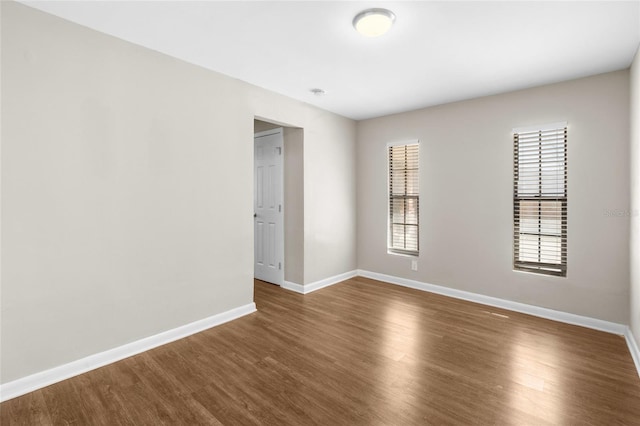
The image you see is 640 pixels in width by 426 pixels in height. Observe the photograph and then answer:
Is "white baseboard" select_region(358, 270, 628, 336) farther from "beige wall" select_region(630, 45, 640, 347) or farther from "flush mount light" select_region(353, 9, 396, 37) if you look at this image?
"flush mount light" select_region(353, 9, 396, 37)

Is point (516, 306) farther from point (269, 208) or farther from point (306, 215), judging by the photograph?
point (269, 208)

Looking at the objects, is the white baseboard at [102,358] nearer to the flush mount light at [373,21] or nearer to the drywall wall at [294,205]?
the drywall wall at [294,205]

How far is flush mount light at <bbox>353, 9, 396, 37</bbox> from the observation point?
2.14 metres

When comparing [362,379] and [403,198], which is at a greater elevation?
[403,198]

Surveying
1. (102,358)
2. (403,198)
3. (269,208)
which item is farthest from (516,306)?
(102,358)

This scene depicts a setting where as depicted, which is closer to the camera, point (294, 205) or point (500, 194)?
point (500, 194)

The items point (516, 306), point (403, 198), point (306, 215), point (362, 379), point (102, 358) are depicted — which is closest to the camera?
point (362, 379)

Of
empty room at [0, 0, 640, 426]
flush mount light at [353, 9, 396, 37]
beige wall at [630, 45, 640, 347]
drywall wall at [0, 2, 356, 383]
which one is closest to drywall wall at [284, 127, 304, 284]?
empty room at [0, 0, 640, 426]

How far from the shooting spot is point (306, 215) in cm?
438

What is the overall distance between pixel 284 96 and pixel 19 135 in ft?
8.52

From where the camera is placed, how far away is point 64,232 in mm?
2312

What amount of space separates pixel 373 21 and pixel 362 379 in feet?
8.32

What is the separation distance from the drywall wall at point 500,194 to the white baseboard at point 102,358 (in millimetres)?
2781

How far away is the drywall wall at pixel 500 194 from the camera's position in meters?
3.14
